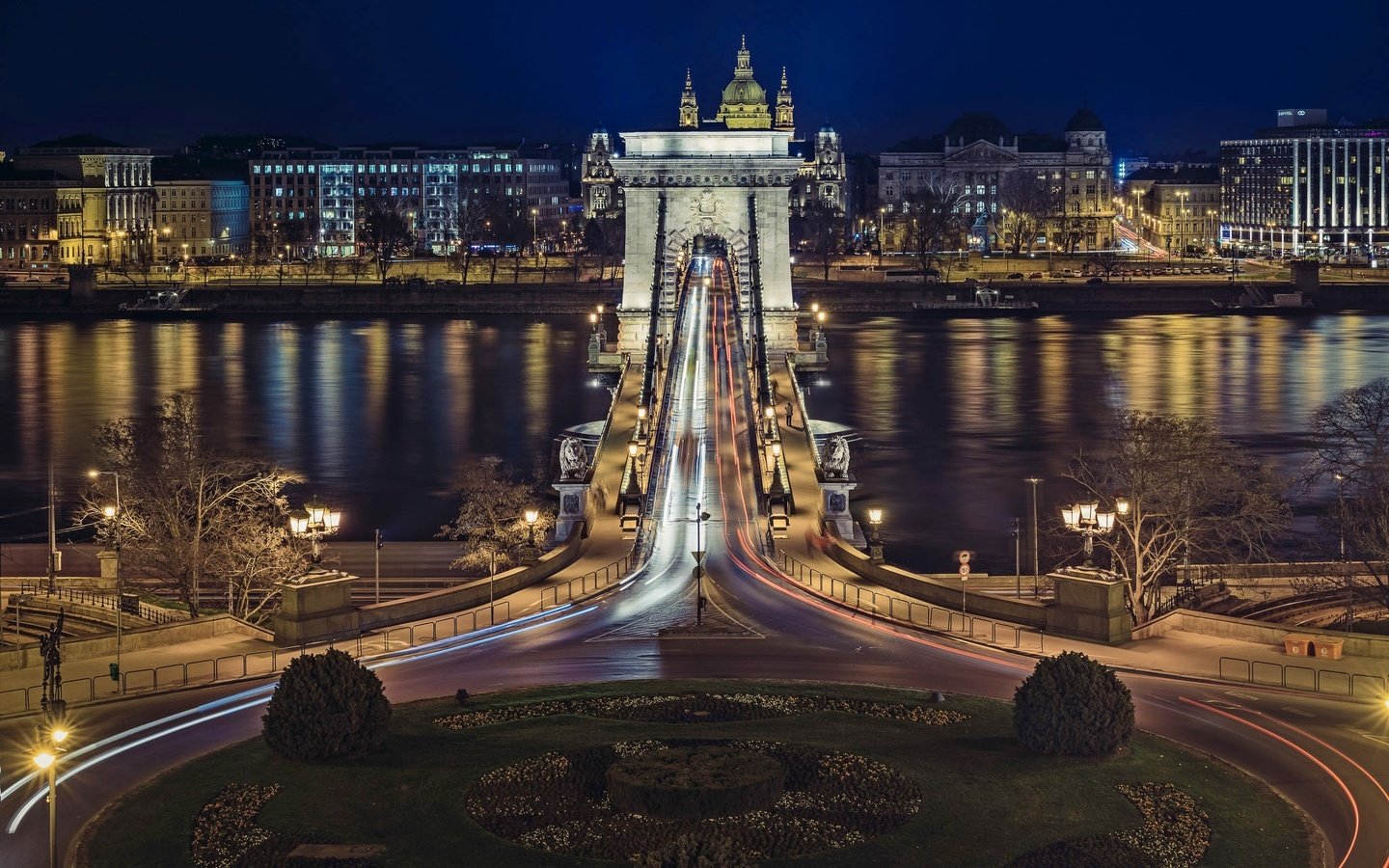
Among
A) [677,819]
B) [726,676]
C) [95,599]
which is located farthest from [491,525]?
[677,819]

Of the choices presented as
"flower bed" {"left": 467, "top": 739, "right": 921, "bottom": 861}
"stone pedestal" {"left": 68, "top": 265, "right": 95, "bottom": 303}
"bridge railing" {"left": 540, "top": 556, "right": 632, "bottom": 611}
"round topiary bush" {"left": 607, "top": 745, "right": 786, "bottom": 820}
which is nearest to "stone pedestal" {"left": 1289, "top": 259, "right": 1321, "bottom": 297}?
"stone pedestal" {"left": 68, "top": 265, "right": 95, "bottom": 303}

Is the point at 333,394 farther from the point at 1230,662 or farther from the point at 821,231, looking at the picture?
the point at 821,231

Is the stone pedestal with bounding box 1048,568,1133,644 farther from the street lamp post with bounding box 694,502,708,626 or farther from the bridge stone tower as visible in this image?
the bridge stone tower

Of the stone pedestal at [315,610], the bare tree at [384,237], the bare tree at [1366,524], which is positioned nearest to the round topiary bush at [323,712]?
the stone pedestal at [315,610]

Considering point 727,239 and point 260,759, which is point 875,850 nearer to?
point 260,759

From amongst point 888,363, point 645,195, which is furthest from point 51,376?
Answer: point 888,363

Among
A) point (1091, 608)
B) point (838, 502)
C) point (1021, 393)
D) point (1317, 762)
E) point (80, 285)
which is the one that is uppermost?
point (80, 285)
